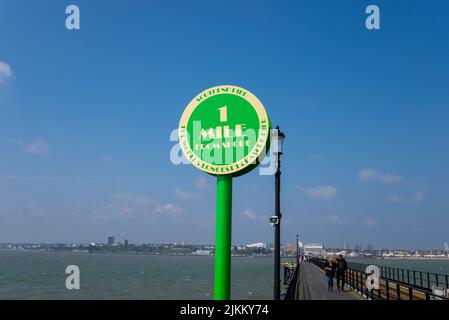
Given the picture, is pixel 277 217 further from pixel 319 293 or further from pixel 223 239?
pixel 319 293

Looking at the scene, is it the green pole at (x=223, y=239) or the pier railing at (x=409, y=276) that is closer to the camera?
the green pole at (x=223, y=239)

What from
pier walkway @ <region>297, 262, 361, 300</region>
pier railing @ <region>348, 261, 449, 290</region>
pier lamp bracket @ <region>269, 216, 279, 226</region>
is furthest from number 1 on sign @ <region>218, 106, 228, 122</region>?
pier walkway @ <region>297, 262, 361, 300</region>

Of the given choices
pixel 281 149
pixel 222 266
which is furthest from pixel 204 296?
pixel 222 266

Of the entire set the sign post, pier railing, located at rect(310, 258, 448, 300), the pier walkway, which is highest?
the sign post

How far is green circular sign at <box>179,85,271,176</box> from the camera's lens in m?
4.25

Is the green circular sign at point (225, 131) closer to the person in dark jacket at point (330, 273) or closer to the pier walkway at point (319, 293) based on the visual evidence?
the pier walkway at point (319, 293)

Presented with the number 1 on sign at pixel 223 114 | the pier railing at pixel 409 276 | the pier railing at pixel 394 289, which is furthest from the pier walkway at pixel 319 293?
the number 1 on sign at pixel 223 114

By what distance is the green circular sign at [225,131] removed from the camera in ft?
13.9

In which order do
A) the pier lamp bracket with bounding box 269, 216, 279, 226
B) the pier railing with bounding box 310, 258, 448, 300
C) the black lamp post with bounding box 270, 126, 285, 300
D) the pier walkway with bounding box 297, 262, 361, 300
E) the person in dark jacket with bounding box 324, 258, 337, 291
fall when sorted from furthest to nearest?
the person in dark jacket with bounding box 324, 258, 337, 291, the pier walkway with bounding box 297, 262, 361, 300, the pier lamp bracket with bounding box 269, 216, 279, 226, the black lamp post with bounding box 270, 126, 285, 300, the pier railing with bounding box 310, 258, 448, 300

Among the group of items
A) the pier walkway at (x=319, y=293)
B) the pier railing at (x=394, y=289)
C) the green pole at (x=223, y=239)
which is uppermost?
the green pole at (x=223, y=239)

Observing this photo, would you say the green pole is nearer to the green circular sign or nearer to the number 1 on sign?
the green circular sign

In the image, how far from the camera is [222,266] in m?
4.23
